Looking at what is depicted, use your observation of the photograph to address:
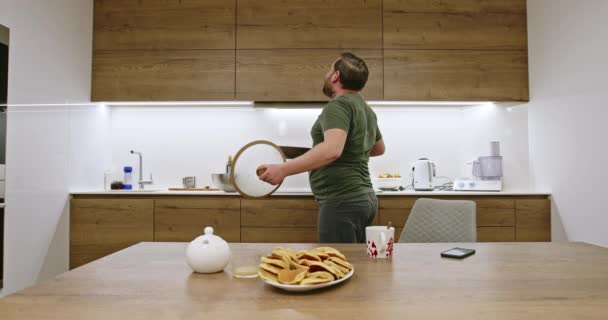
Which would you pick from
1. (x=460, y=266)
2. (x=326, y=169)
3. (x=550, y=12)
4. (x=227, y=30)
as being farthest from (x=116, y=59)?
(x=550, y=12)

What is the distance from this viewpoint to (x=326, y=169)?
159 cm

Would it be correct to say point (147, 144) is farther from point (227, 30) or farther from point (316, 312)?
point (316, 312)

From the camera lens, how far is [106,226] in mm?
→ 2725

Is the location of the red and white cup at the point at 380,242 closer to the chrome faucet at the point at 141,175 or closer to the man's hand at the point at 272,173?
the man's hand at the point at 272,173

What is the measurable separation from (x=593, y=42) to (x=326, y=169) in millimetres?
1839

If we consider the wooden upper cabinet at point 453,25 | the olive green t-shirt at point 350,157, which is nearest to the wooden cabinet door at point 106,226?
the olive green t-shirt at point 350,157

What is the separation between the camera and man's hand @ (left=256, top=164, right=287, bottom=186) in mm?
1255

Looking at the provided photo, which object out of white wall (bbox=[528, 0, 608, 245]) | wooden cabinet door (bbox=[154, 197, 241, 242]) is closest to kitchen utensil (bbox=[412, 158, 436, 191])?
white wall (bbox=[528, 0, 608, 245])

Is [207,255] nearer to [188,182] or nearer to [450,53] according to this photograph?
[188,182]

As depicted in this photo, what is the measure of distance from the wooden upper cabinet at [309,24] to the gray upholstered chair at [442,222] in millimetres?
1566

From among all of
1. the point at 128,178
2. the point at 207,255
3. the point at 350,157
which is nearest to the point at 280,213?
the point at 350,157

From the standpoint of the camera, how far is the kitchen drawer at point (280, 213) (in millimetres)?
2689

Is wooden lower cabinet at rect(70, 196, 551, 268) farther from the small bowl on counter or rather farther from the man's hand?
the man's hand

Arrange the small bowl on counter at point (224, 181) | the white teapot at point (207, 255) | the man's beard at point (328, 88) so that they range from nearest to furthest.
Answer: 1. the white teapot at point (207, 255)
2. the man's beard at point (328, 88)
3. the small bowl on counter at point (224, 181)
